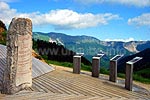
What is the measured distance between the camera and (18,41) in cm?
872

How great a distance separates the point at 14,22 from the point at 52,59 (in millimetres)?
18819

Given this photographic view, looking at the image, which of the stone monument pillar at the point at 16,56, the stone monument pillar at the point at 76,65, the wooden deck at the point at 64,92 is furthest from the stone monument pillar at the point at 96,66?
the stone monument pillar at the point at 16,56

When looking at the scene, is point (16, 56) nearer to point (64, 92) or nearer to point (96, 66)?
point (64, 92)

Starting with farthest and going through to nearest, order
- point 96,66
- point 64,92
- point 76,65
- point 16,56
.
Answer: point 76,65
point 96,66
point 64,92
point 16,56

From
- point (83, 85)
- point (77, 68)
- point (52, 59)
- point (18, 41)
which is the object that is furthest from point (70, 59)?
point (18, 41)

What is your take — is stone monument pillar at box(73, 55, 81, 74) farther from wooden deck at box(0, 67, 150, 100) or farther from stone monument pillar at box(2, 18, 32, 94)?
stone monument pillar at box(2, 18, 32, 94)

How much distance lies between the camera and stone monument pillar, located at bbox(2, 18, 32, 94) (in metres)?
8.62

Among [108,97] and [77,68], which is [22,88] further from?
[77,68]

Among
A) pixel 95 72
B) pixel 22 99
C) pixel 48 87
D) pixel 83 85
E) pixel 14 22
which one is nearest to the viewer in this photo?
pixel 22 99

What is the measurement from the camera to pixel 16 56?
8711 mm

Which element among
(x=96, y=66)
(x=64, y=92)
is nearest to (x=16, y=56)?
(x=64, y=92)

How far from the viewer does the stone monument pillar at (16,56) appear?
28.3ft

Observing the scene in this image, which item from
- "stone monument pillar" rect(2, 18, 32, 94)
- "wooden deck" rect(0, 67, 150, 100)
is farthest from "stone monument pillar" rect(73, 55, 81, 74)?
"stone monument pillar" rect(2, 18, 32, 94)

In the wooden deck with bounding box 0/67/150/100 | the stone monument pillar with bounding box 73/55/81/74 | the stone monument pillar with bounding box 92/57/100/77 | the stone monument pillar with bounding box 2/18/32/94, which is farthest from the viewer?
the stone monument pillar with bounding box 73/55/81/74
